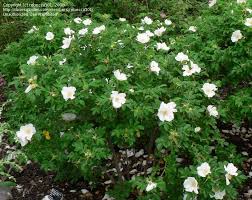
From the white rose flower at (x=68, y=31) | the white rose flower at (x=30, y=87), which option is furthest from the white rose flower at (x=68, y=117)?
the white rose flower at (x=68, y=31)

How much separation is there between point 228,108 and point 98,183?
121 cm

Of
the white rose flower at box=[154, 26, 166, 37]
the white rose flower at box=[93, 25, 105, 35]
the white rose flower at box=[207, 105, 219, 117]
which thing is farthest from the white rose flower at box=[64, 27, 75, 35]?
the white rose flower at box=[207, 105, 219, 117]

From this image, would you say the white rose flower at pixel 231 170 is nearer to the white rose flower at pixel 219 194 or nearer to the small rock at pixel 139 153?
the white rose flower at pixel 219 194

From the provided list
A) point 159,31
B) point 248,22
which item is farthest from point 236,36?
point 159,31

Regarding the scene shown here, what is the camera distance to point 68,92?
271 cm

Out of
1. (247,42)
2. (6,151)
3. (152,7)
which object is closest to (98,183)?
(6,151)

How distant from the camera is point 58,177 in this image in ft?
12.2

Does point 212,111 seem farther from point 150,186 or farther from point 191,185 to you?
point 150,186

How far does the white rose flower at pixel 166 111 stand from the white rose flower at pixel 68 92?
1.65 feet

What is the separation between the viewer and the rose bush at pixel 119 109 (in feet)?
9.04

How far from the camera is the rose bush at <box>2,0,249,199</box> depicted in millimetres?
2756

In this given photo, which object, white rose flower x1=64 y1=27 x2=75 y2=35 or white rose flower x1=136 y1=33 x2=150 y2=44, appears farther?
white rose flower x1=64 y1=27 x2=75 y2=35

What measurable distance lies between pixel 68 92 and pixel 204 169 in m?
0.90

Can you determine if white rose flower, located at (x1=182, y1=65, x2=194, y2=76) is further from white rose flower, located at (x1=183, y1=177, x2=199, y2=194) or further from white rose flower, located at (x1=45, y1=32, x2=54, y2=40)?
white rose flower, located at (x1=45, y1=32, x2=54, y2=40)
